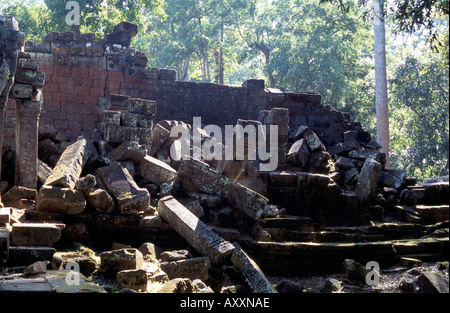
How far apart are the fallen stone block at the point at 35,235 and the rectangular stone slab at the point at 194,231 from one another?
1.59 meters

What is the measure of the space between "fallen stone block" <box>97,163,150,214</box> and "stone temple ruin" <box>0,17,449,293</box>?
2 cm

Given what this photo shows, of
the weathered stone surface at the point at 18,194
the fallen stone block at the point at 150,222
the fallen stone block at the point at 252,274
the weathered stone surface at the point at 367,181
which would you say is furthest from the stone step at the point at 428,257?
the weathered stone surface at the point at 18,194

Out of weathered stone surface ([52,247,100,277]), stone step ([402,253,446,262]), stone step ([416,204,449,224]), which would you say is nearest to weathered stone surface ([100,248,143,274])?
weathered stone surface ([52,247,100,277])

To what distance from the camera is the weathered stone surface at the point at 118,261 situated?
5.08 meters

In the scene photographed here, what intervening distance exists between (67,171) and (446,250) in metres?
5.92

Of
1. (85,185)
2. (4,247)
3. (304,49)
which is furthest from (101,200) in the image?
(304,49)

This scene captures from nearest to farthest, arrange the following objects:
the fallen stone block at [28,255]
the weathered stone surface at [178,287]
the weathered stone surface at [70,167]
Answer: the weathered stone surface at [178,287] < the fallen stone block at [28,255] < the weathered stone surface at [70,167]

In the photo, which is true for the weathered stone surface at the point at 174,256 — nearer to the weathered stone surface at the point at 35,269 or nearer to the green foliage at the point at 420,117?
the weathered stone surface at the point at 35,269

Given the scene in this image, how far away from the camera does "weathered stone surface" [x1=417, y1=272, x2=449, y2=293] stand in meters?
3.99

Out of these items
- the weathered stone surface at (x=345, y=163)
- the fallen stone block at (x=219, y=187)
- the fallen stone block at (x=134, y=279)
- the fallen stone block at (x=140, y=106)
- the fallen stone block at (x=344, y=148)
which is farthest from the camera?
the fallen stone block at (x=344, y=148)

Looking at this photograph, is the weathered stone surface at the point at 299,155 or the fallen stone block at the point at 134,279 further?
the weathered stone surface at the point at 299,155

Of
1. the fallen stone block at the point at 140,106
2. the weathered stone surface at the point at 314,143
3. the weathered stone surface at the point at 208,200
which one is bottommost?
the weathered stone surface at the point at 208,200

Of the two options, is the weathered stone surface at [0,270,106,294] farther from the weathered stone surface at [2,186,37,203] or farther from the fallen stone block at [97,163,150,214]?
the weathered stone surface at [2,186,37,203]
